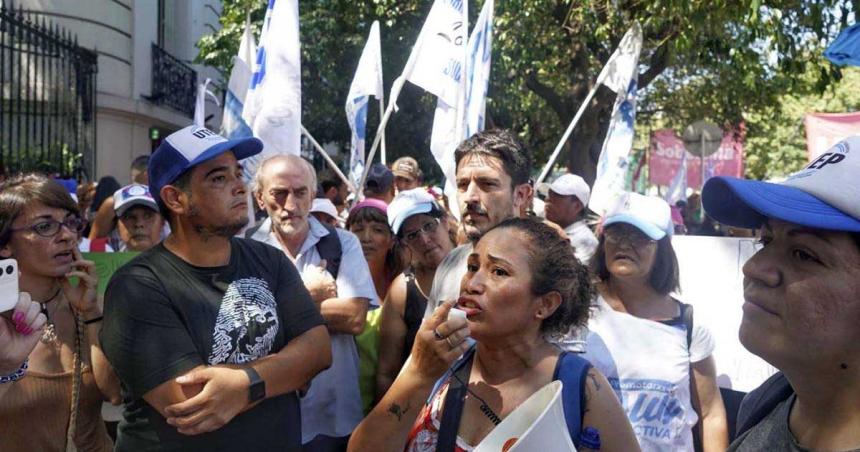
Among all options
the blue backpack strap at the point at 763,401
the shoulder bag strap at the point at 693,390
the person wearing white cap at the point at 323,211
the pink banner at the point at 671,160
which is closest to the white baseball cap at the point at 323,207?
the person wearing white cap at the point at 323,211

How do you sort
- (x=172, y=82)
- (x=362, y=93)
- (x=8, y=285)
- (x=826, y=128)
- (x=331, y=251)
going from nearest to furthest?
(x=8, y=285), (x=331, y=251), (x=362, y=93), (x=826, y=128), (x=172, y=82)

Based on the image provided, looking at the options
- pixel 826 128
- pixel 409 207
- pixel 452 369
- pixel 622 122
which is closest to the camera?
pixel 452 369

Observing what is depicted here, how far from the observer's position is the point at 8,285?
2.24 meters

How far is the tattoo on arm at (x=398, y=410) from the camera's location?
2582 mm

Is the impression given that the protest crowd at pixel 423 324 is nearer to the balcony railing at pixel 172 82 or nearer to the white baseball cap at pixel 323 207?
the white baseball cap at pixel 323 207

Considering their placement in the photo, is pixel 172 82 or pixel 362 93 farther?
pixel 172 82

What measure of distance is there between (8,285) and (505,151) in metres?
1.85

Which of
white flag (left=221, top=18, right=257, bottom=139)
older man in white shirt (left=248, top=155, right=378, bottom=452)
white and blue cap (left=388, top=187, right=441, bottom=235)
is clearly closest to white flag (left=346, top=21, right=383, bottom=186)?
white flag (left=221, top=18, right=257, bottom=139)

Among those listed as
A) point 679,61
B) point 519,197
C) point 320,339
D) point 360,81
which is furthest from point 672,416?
point 679,61

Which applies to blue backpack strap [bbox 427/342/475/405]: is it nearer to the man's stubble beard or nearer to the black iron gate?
A: the man's stubble beard

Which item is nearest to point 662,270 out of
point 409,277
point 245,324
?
point 409,277

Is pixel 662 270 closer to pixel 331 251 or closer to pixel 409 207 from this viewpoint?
pixel 409 207

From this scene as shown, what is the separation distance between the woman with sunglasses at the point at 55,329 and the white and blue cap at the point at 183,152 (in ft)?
1.75

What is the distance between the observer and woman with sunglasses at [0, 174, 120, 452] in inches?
122
